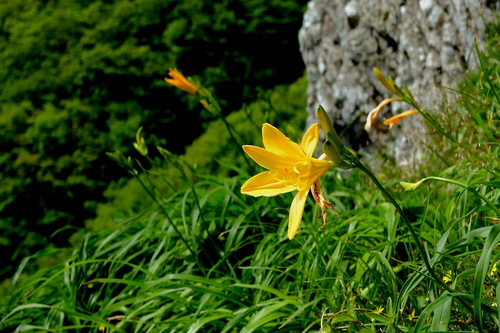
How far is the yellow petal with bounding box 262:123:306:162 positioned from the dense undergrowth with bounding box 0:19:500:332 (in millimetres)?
249

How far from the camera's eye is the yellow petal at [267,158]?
1.15 m

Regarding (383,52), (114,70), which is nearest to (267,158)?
(383,52)

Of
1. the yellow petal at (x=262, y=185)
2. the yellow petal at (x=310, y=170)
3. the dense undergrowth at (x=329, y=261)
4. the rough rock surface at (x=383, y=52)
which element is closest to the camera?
the yellow petal at (x=310, y=170)

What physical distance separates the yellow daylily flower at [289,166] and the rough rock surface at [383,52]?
145cm

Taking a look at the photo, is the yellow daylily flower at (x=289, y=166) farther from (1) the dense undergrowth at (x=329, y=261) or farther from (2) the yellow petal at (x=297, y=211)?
(1) the dense undergrowth at (x=329, y=261)

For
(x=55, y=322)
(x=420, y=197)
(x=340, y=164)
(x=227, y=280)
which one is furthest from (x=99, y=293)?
(x=340, y=164)

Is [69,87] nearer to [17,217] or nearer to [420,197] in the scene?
[17,217]

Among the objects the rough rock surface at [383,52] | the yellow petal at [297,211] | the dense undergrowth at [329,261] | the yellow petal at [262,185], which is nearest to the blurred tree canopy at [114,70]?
the rough rock surface at [383,52]

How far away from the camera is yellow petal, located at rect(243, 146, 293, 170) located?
3.76 feet

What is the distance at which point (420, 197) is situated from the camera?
209cm

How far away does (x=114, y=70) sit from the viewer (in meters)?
3.85

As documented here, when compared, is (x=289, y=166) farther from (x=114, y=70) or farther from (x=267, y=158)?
(x=114, y=70)

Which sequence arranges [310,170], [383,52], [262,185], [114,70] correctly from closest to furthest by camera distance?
[310,170], [262,185], [383,52], [114,70]

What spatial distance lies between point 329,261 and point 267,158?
2.37 feet
